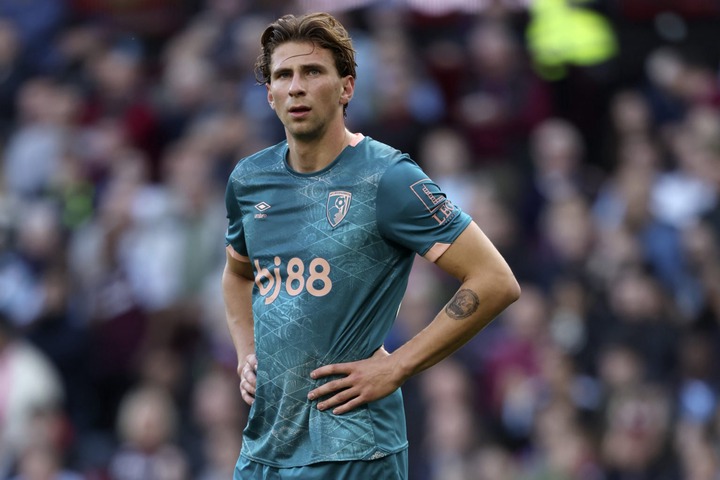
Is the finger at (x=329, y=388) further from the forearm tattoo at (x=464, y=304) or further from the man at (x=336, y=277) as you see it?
the forearm tattoo at (x=464, y=304)

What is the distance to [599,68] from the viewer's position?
11.7 metres

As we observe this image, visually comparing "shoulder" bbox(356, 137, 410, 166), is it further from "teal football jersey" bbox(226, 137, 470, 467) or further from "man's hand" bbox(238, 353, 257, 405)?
"man's hand" bbox(238, 353, 257, 405)

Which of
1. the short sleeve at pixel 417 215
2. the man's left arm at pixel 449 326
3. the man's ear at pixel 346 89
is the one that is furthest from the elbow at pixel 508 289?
the man's ear at pixel 346 89

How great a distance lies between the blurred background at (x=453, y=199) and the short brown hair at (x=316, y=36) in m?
4.63

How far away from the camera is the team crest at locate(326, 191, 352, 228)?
461 centimetres

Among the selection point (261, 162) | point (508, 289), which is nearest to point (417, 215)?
point (508, 289)

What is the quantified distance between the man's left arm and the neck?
53 cm

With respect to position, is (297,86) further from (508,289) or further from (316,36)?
(508,289)

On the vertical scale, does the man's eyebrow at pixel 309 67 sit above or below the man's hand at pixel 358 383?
above

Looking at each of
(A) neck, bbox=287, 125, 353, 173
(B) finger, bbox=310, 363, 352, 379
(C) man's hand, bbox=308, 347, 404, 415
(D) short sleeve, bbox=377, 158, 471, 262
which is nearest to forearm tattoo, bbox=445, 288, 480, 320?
(D) short sleeve, bbox=377, 158, 471, 262

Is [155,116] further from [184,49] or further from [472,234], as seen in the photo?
[472,234]

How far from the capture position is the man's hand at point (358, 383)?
4.54 meters

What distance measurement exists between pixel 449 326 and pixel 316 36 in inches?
41.9

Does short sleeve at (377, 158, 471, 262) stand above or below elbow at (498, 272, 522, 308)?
above
